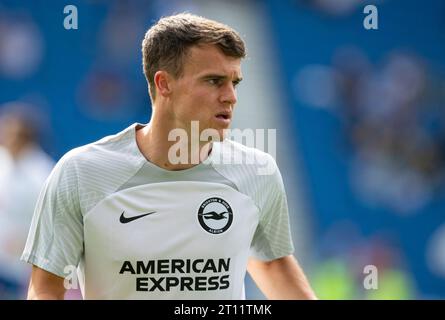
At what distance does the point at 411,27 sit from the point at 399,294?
2.62m

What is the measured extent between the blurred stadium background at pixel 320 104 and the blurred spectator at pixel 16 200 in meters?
→ 0.07

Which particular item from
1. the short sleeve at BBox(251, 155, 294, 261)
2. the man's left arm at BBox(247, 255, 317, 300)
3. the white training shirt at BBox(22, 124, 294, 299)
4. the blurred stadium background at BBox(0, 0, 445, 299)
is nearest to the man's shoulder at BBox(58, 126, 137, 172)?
the white training shirt at BBox(22, 124, 294, 299)

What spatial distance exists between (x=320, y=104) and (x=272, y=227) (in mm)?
4099

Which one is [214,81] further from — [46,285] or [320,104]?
[320,104]

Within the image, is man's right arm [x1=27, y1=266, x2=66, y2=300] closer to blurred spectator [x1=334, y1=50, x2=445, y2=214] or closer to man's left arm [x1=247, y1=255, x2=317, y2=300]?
man's left arm [x1=247, y1=255, x2=317, y2=300]

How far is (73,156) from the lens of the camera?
3.01 m

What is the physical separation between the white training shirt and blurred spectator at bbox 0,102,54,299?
2.67 m

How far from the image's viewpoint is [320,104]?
23.5ft

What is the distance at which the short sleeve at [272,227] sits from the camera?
3168 mm

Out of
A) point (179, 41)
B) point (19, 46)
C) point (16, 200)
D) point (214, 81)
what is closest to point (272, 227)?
point (214, 81)

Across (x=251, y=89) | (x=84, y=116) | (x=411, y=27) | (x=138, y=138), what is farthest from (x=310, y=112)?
(x=138, y=138)

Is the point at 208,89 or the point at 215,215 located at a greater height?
the point at 208,89

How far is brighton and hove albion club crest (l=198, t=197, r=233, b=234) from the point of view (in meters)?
3.02
